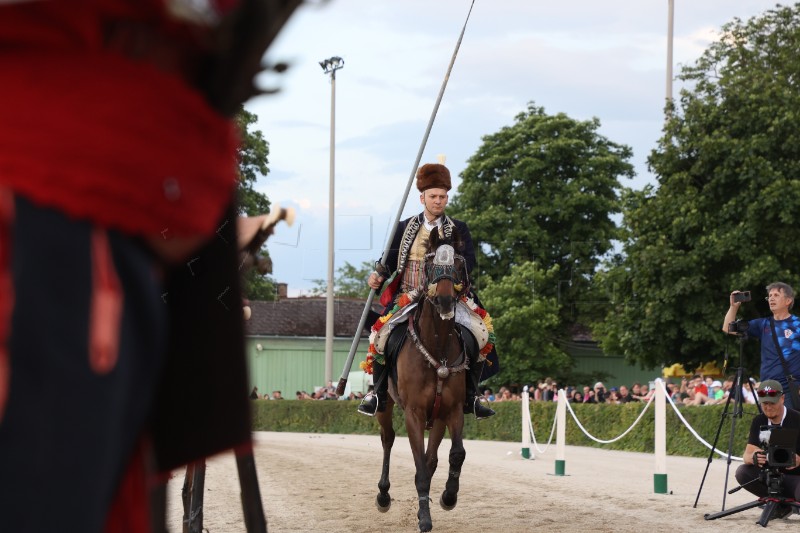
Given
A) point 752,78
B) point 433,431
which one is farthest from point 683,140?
point 433,431

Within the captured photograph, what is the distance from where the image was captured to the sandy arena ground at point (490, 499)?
A: 10.7 m

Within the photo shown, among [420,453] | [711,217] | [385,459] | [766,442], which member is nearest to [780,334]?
[766,442]

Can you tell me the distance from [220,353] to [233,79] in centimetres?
49

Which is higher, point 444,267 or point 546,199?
point 546,199

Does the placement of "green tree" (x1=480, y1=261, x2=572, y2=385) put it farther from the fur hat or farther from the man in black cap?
the fur hat

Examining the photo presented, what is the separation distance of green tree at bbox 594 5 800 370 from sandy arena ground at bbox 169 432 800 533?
16.6 meters

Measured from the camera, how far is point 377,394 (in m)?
11.6

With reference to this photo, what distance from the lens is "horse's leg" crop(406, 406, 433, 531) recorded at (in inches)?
409

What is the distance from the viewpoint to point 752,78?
132 ft

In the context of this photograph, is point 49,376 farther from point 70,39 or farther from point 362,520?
point 362,520

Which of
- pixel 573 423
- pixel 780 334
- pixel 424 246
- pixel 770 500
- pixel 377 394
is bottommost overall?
pixel 573 423

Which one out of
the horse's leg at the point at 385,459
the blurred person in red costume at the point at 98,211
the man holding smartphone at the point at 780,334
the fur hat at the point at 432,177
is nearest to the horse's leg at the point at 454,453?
the horse's leg at the point at 385,459

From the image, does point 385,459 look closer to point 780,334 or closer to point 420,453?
point 420,453

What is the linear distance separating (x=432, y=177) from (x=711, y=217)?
28826 millimetres
